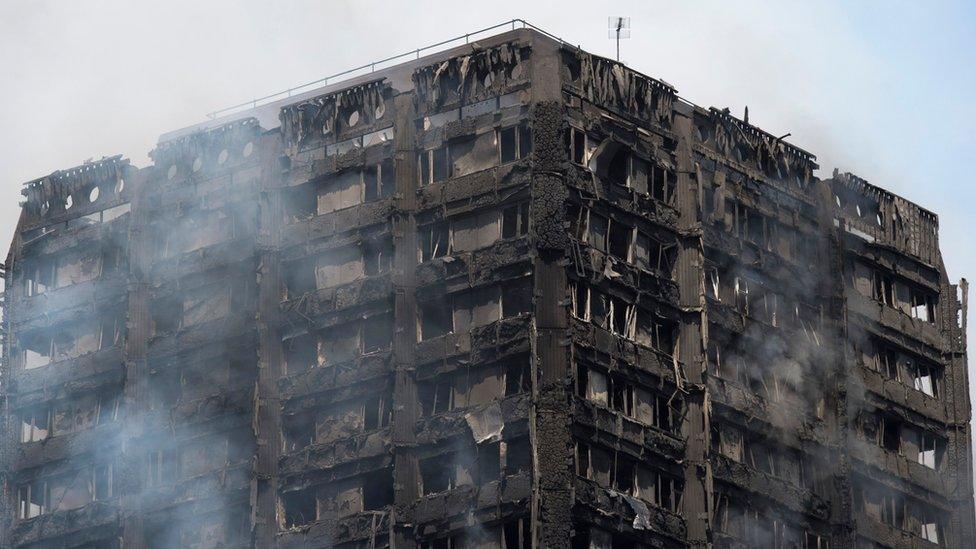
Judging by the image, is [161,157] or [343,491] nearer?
[343,491]

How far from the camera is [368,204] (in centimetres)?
14088

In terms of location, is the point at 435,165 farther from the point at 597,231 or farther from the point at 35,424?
the point at 35,424

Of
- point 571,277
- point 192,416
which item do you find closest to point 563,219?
point 571,277

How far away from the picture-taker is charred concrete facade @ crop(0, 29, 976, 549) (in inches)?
5276

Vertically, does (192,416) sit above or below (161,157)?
below

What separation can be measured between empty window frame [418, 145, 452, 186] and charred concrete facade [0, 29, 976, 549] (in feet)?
0.47

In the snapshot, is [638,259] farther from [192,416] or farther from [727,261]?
[192,416]

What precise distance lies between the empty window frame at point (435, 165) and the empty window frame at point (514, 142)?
2917 mm

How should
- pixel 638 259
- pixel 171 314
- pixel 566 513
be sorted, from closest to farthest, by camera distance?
pixel 566 513 → pixel 638 259 → pixel 171 314

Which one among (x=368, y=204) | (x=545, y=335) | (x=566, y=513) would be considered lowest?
(x=566, y=513)

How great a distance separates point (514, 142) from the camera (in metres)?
137

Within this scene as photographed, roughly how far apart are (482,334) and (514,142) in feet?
30.8

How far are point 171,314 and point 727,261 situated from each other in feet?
92.2

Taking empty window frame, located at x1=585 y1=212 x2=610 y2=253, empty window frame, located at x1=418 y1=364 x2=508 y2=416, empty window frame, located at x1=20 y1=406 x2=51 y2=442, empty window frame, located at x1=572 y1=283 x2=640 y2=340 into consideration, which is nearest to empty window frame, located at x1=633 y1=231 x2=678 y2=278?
empty window frame, located at x1=585 y1=212 x2=610 y2=253
